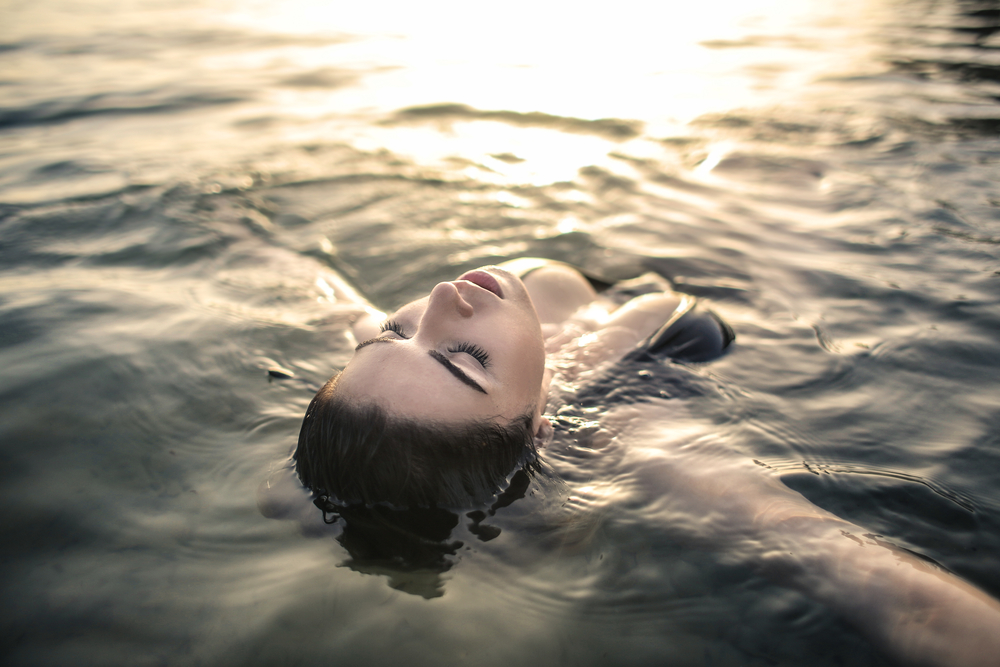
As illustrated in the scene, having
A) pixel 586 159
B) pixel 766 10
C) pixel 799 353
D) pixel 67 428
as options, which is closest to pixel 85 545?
pixel 67 428

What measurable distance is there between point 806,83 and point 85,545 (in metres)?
9.45

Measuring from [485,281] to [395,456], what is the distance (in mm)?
818

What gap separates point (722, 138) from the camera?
669 cm

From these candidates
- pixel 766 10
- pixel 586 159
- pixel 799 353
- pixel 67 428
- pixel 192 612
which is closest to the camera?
pixel 192 612

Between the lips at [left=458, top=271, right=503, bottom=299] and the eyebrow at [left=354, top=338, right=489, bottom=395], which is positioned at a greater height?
the lips at [left=458, top=271, right=503, bottom=299]

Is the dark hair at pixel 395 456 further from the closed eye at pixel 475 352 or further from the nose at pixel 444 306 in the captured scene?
the nose at pixel 444 306

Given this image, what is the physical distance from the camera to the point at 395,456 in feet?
7.08

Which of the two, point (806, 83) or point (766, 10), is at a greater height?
point (766, 10)

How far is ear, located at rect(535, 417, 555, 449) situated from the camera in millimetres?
2697

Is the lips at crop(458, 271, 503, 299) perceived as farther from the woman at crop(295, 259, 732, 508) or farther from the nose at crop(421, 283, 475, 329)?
the nose at crop(421, 283, 475, 329)

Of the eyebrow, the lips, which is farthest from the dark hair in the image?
the lips

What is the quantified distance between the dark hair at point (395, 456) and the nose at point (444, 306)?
0.40m

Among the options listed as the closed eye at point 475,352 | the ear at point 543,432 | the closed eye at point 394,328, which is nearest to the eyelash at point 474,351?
the closed eye at point 475,352

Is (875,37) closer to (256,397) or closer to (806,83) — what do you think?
(806,83)
